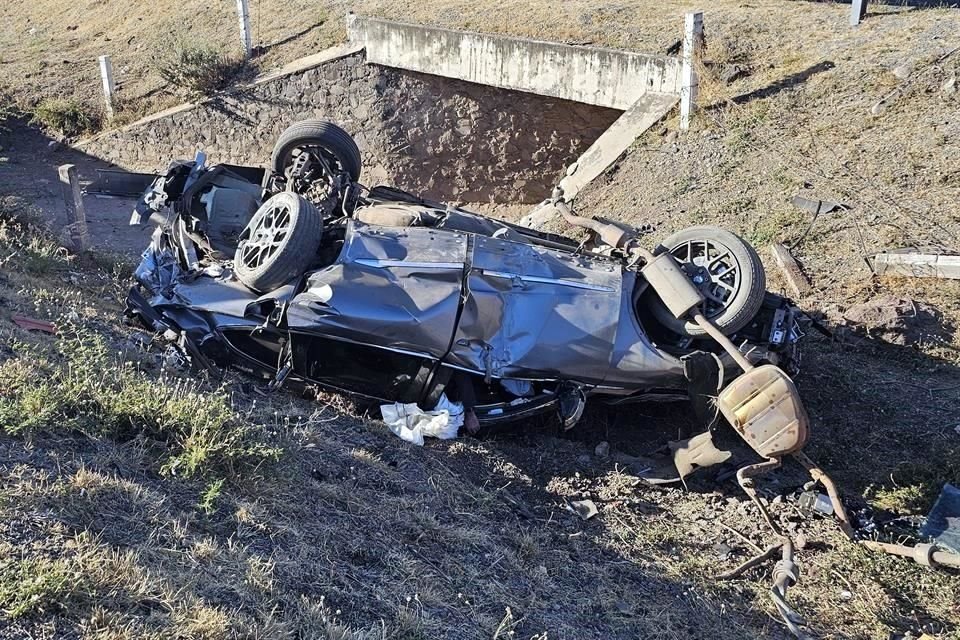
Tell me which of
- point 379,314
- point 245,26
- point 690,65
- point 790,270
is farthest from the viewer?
point 245,26

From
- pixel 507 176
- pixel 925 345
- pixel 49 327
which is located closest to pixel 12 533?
pixel 49 327

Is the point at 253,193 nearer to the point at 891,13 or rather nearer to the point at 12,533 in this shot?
the point at 12,533

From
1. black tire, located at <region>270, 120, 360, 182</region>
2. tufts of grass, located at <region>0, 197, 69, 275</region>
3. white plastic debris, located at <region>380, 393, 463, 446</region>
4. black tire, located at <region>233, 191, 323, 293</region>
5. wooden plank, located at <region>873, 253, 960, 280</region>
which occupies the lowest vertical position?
white plastic debris, located at <region>380, 393, 463, 446</region>

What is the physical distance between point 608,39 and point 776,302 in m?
7.64

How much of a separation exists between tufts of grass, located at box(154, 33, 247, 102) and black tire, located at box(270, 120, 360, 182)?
9055 mm

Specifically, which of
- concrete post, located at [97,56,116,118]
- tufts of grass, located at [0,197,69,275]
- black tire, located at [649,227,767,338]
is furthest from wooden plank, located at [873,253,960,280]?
concrete post, located at [97,56,116,118]

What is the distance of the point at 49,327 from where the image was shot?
556cm

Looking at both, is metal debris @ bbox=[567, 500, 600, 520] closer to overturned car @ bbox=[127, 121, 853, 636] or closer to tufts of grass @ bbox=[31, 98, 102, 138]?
overturned car @ bbox=[127, 121, 853, 636]

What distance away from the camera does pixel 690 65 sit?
10359 millimetres

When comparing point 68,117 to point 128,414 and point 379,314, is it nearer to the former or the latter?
point 379,314

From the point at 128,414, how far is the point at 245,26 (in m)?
13.3

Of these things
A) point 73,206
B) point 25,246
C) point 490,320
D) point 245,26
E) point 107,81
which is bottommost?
point 25,246

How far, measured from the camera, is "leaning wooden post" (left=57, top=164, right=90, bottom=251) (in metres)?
7.78

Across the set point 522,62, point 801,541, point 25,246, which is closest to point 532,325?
point 801,541
